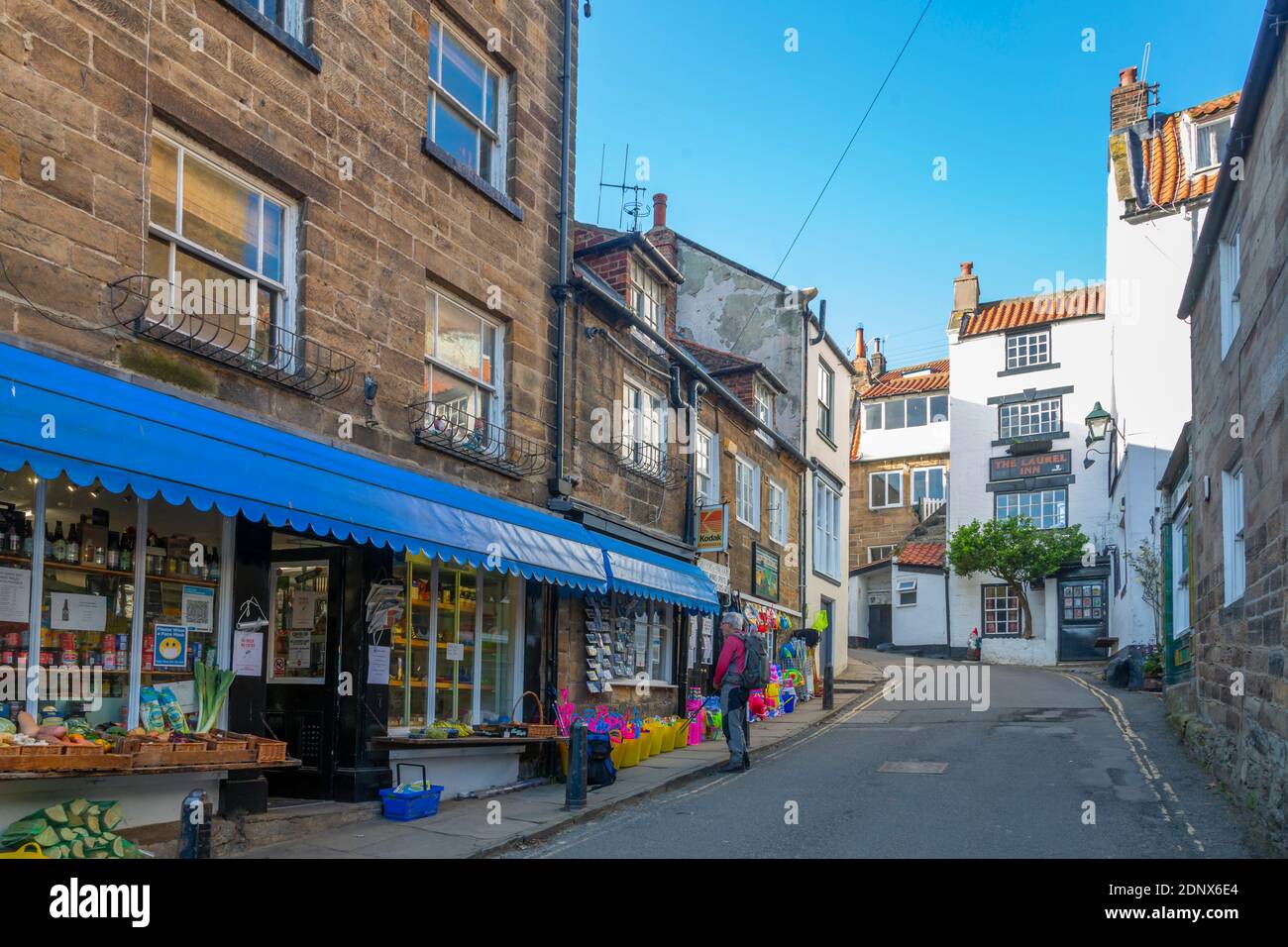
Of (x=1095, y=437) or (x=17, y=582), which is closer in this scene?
(x=17, y=582)

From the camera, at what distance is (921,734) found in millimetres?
15742

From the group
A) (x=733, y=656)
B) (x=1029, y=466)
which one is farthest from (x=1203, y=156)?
(x=733, y=656)

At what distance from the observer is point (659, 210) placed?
84.9ft

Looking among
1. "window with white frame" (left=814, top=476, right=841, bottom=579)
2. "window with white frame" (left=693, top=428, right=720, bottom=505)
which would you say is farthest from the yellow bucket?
"window with white frame" (left=814, top=476, right=841, bottom=579)

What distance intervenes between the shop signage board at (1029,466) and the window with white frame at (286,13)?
30.7 metres

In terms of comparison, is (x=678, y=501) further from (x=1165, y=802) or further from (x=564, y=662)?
(x=1165, y=802)

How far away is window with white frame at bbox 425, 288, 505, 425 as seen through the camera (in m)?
10.7

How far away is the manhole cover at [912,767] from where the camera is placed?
40.2 feet

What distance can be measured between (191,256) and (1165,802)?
971 centimetres

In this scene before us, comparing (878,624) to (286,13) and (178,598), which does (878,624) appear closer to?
(286,13)

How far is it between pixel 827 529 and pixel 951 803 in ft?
55.0

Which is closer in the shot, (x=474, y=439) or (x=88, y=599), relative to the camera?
(x=88, y=599)

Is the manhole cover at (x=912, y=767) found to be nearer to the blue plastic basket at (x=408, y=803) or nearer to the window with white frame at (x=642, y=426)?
the window with white frame at (x=642, y=426)
